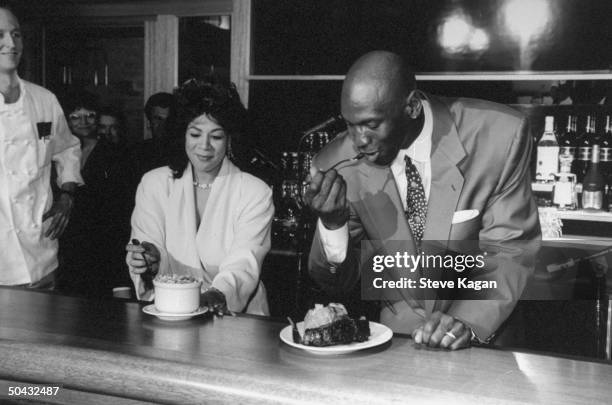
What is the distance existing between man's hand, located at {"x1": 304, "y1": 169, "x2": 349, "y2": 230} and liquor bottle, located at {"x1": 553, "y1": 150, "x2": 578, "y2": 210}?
2.29 m

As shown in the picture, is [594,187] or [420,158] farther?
[594,187]

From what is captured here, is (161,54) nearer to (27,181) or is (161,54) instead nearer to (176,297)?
(27,181)

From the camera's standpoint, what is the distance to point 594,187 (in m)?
3.60

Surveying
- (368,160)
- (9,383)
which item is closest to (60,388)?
(9,383)

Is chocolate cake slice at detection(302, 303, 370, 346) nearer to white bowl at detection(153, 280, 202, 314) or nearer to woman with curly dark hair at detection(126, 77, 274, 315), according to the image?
white bowl at detection(153, 280, 202, 314)

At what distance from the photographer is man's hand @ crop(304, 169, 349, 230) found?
1588 mm

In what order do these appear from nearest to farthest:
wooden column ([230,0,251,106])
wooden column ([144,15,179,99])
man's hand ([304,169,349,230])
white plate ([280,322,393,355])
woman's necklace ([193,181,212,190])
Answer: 1. white plate ([280,322,393,355])
2. man's hand ([304,169,349,230])
3. woman's necklace ([193,181,212,190])
4. wooden column ([230,0,251,106])
5. wooden column ([144,15,179,99])

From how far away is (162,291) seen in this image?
1666 mm

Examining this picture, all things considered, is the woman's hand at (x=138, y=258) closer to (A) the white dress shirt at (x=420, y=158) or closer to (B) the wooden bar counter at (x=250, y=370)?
(B) the wooden bar counter at (x=250, y=370)

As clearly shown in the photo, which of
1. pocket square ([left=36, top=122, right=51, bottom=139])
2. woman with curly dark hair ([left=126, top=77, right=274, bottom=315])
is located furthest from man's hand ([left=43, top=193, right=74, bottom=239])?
woman with curly dark hair ([left=126, top=77, right=274, bottom=315])

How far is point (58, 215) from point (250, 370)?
1805 mm

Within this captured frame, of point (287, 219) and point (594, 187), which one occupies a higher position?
point (594, 187)

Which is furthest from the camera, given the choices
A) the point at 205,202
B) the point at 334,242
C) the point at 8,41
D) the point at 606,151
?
the point at 606,151

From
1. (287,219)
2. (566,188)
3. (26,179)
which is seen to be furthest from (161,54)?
(566,188)
